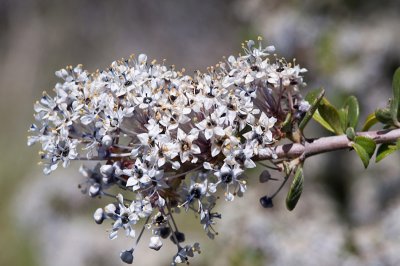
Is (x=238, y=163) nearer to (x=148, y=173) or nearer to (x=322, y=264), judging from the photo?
(x=148, y=173)

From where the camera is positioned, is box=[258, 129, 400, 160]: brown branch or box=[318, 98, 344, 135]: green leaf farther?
box=[318, 98, 344, 135]: green leaf

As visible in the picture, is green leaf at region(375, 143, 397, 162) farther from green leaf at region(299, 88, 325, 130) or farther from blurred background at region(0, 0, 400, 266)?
blurred background at region(0, 0, 400, 266)

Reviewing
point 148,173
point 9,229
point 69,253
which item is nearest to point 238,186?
point 148,173

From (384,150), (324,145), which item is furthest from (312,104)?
(384,150)

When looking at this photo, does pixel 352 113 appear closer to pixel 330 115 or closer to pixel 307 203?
pixel 330 115

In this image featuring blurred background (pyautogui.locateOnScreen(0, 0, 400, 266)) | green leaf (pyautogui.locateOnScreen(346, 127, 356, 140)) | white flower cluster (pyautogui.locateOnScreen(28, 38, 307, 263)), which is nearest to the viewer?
white flower cluster (pyautogui.locateOnScreen(28, 38, 307, 263))

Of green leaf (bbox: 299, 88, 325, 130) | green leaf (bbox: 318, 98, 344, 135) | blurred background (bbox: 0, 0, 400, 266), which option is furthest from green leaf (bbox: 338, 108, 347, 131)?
blurred background (bbox: 0, 0, 400, 266)

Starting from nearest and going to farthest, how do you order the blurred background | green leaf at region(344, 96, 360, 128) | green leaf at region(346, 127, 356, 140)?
green leaf at region(346, 127, 356, 140) → green leaf at region(344, 96, 360, 128) → the blurred background

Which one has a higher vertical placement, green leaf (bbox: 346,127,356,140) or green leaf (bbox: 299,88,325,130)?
green leaf (bbox: 299,88,325,130)
